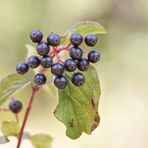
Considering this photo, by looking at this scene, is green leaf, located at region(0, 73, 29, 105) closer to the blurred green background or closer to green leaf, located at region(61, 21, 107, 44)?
green leaf, located at region(61, 21, 107, 44)

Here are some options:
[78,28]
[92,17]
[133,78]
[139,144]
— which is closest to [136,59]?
[133,78]

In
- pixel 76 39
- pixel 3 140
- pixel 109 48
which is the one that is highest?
pixel 109 48

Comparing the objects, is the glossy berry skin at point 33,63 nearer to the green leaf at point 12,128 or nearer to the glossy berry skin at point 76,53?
the glossy berry skin at point 76,53

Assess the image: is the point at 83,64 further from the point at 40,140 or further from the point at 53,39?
the point at 40,140

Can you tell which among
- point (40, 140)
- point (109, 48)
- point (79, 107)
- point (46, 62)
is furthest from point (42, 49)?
point (109, 48)

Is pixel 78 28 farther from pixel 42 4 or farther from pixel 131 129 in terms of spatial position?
pixel 42 4

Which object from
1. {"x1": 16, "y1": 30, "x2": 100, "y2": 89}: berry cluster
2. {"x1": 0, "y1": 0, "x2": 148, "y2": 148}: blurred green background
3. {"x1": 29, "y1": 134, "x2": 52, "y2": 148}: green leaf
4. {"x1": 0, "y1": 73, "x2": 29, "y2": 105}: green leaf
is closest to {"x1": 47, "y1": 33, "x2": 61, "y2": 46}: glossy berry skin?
{"x1": 16, "y1": 30, "x2": 100, "y2": 89}: berry cluster
